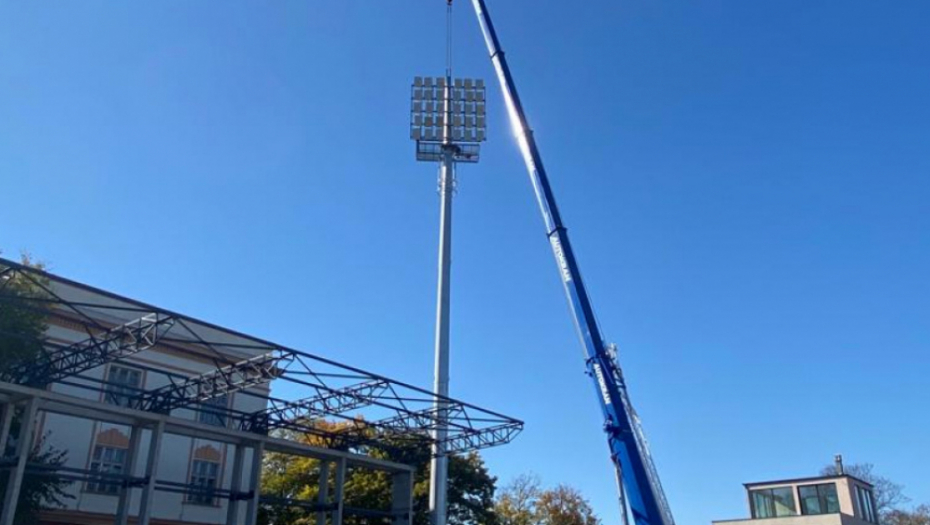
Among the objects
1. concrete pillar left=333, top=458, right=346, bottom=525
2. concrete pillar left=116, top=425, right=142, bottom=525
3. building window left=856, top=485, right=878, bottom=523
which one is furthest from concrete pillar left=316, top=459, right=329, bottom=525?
building window left=856, top=485, right=878, bottom=523

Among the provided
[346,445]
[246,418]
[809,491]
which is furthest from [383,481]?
[809,491]

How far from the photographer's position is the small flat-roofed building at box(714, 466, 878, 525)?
38.9 m

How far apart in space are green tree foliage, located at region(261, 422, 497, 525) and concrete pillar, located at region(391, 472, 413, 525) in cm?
668

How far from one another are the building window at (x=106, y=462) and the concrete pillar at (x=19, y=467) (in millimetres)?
11718

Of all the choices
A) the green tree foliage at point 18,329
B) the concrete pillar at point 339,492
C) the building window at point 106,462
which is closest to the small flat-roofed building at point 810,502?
the concrete pillar at point 339,492

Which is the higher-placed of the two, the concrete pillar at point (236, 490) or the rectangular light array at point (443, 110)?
the rectangular light array at point (443, 110)

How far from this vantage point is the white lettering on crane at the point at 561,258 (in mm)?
21891

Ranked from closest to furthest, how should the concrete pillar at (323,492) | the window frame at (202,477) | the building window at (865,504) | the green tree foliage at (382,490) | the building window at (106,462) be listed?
the concrete pillar at (323,492)
the building window at (106,462)
the window frame at (202,477)
the green tree foliage at (382,490)
the building window at (865,504)

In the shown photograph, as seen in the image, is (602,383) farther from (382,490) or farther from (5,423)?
(382,490)

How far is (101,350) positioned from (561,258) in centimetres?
1189

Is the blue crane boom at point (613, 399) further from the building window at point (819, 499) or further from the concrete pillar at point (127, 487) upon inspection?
the building window at point (819, 499)

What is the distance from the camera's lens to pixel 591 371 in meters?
20.6

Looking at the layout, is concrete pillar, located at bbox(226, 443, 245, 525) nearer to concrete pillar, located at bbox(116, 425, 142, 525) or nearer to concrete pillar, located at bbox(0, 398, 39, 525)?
concrete pillar, located at bbox(116, 425, 142, 525)

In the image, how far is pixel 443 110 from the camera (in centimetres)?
3697
